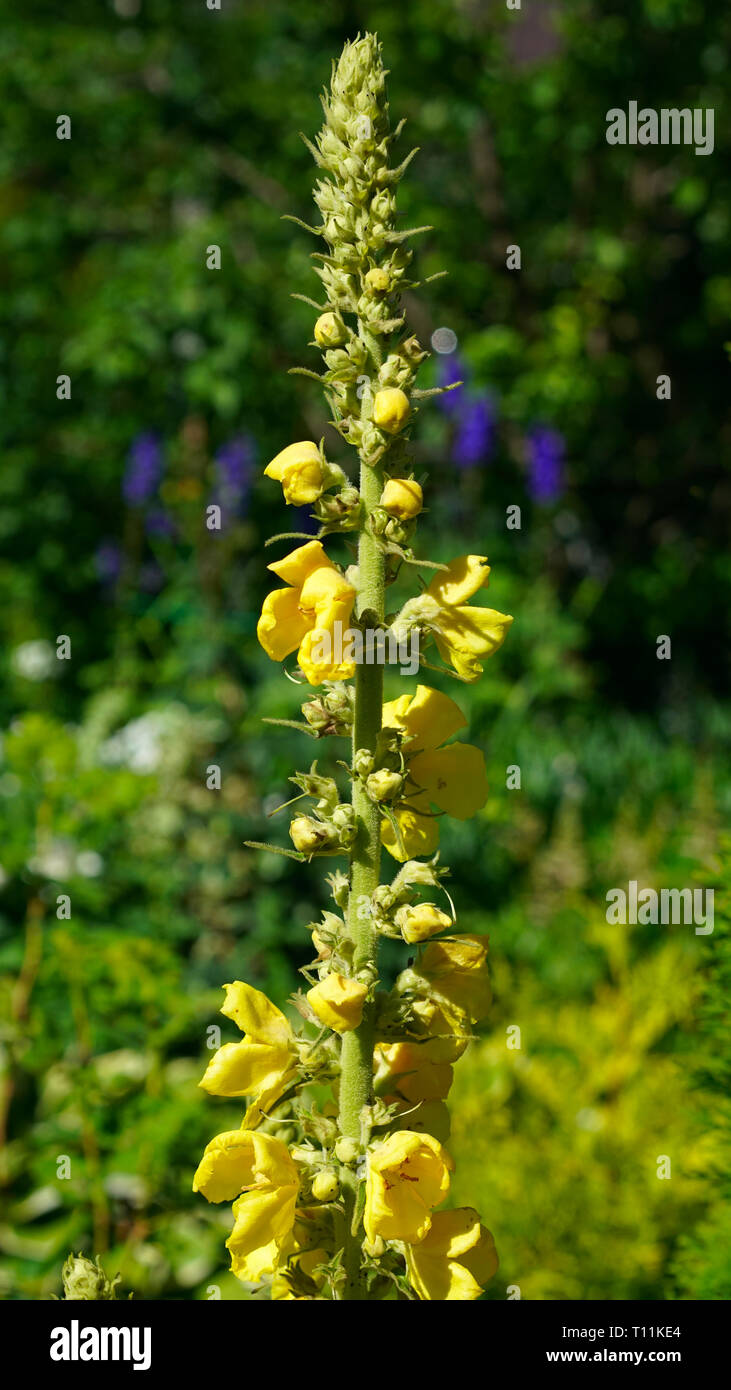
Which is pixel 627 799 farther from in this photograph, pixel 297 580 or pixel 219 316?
pixel 297 580

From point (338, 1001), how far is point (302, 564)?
0.40 m

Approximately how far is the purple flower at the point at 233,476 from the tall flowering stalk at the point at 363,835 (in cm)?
388

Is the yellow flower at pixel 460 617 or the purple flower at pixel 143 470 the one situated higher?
the purple flower at pixel 143 470

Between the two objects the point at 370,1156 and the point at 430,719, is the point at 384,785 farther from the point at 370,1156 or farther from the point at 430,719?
the point at 370,1156

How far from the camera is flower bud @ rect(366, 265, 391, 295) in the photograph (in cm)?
109

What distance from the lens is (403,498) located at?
3.51 ft

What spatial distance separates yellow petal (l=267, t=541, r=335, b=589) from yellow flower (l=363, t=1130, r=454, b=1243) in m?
0.50

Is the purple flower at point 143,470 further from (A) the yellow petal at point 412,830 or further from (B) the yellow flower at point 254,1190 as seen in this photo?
(B) the yellow flower at point 254,1190

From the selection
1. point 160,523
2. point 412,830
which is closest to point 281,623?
point 412,830

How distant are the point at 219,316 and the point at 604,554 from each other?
2.47m

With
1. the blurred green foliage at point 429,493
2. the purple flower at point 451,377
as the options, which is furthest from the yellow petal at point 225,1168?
the purple flower at point 451,377

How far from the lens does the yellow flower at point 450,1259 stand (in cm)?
106

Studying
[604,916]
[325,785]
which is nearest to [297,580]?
[325,785]

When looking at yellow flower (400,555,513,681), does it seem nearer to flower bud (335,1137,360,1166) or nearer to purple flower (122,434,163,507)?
flower bud (335,1137,360,1166)
